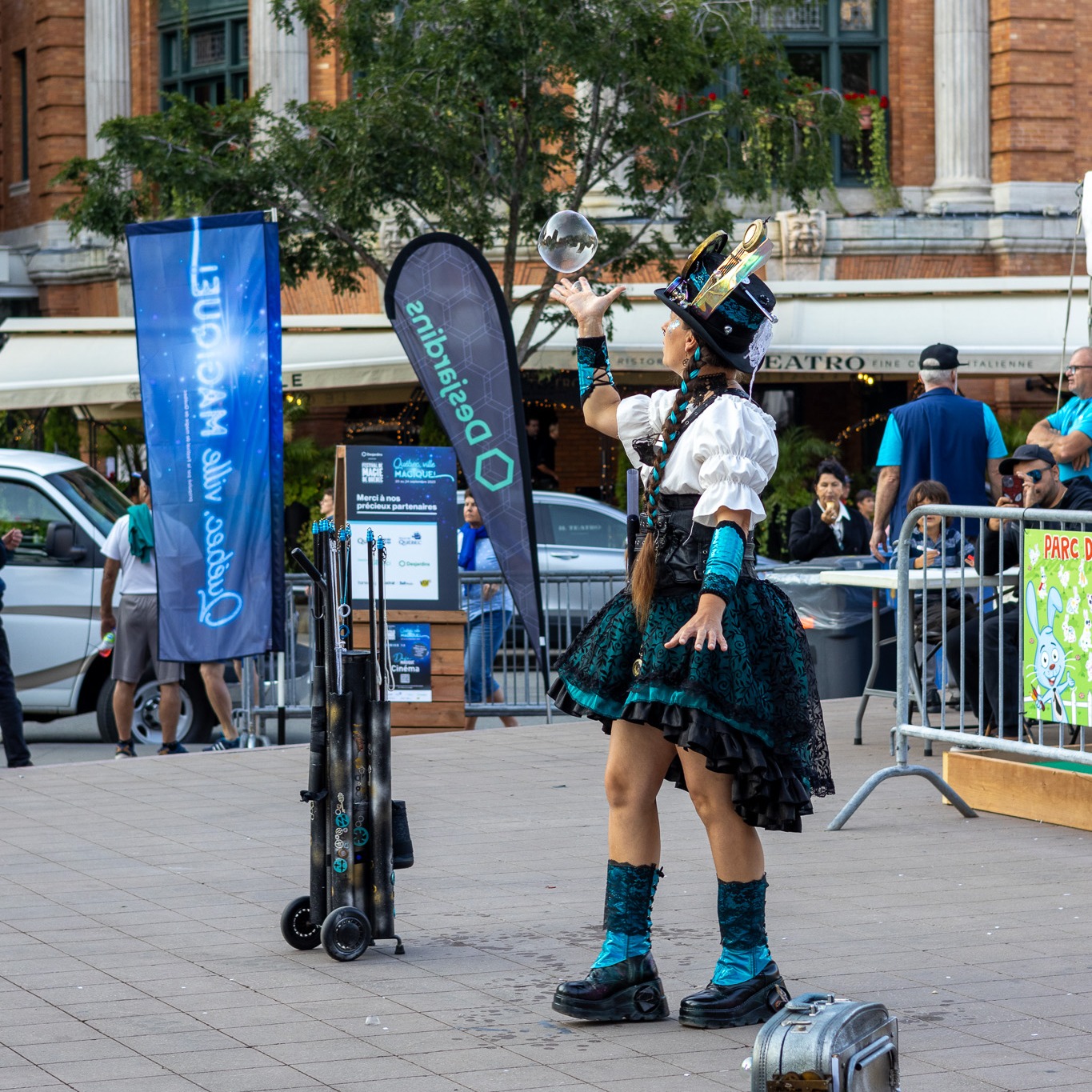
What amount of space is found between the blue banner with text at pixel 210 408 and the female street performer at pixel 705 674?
5638mm

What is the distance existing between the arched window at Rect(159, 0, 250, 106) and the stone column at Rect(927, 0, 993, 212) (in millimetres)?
10586

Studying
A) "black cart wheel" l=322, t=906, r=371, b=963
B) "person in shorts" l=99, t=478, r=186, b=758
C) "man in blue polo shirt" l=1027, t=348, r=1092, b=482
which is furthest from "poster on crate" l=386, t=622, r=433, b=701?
"black cart wheel" l=322, t=906, r=371, b=963

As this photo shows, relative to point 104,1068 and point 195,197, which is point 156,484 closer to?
point 104,1068

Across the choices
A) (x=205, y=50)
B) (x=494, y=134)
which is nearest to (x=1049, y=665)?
(x=494, y=134)

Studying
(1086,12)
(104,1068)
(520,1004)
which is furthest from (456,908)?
(1086,12)

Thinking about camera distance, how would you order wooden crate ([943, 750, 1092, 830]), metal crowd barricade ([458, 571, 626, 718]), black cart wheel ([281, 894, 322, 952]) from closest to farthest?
black cart wheel ([281, 894, 322, 952]) < wooden crate ([943, 750, 1092, 830]) < metal crowd barricade ([458, 571, 626, 718])

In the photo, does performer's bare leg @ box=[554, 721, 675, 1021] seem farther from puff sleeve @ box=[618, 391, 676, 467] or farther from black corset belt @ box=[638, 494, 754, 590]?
puff sleeve @ box=[618, 391, 676, 467]

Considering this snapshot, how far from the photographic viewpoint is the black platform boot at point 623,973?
16.3 ft

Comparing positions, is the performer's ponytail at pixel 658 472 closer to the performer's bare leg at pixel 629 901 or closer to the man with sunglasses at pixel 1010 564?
the performer's bare leg at pixel 629 901

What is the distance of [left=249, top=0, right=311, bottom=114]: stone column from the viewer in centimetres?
2672

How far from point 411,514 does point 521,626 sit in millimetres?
1236

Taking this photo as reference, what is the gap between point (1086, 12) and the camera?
2577cm

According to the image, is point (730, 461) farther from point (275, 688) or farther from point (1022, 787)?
point (275, 688)

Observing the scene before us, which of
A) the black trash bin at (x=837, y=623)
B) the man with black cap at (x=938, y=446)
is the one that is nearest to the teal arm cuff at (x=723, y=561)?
the man with black cap at (x=938, y=446)
